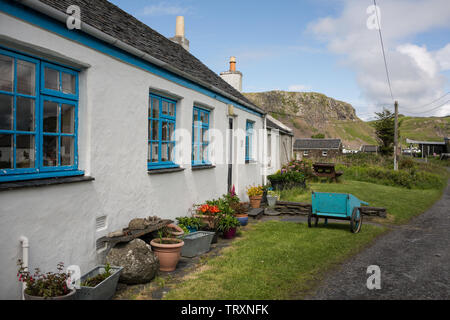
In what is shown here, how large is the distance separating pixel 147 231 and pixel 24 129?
250 centimetres

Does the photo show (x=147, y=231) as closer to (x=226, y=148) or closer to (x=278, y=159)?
(x=226, y=148)

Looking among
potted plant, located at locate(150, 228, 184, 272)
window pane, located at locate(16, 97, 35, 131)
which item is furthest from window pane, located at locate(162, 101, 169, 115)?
window pane, located at locate(16, 97, 35, 131)

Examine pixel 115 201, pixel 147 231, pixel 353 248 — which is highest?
pixel 115 201

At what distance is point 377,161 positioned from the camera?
3153 cm

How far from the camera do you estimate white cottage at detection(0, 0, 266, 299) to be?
382 cm

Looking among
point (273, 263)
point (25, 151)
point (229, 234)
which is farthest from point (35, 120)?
point (229, 234)

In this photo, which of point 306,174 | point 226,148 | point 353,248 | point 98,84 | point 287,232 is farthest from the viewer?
point 306,174

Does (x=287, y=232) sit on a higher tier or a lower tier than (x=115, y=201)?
lower

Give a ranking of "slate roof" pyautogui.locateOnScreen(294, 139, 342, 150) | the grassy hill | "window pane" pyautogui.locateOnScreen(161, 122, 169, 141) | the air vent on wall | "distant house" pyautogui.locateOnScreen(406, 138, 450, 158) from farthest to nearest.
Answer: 1. the grassy hill
2. "distant house" pyautogui.locateOnScreen(406, 138, 450, 158)
3. "slate roof" pyautogui.locateOnScreen(294, 139, 342, 150)
4. "window pane" pyautogui.locateOnScreen(161, 122, 169, 141)
5. the air vent on wall

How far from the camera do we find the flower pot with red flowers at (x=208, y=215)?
7.63m

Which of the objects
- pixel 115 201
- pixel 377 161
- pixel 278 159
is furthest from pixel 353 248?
pixel 377 161

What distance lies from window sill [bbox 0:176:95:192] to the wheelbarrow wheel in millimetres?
6193

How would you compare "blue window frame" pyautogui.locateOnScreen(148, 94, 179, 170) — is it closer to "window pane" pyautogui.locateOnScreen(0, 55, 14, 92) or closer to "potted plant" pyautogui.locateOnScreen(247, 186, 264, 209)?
"window pane" pyautogui.locateOnScreen(0, 55, 14, 92)

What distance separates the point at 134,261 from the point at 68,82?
2723 mm
